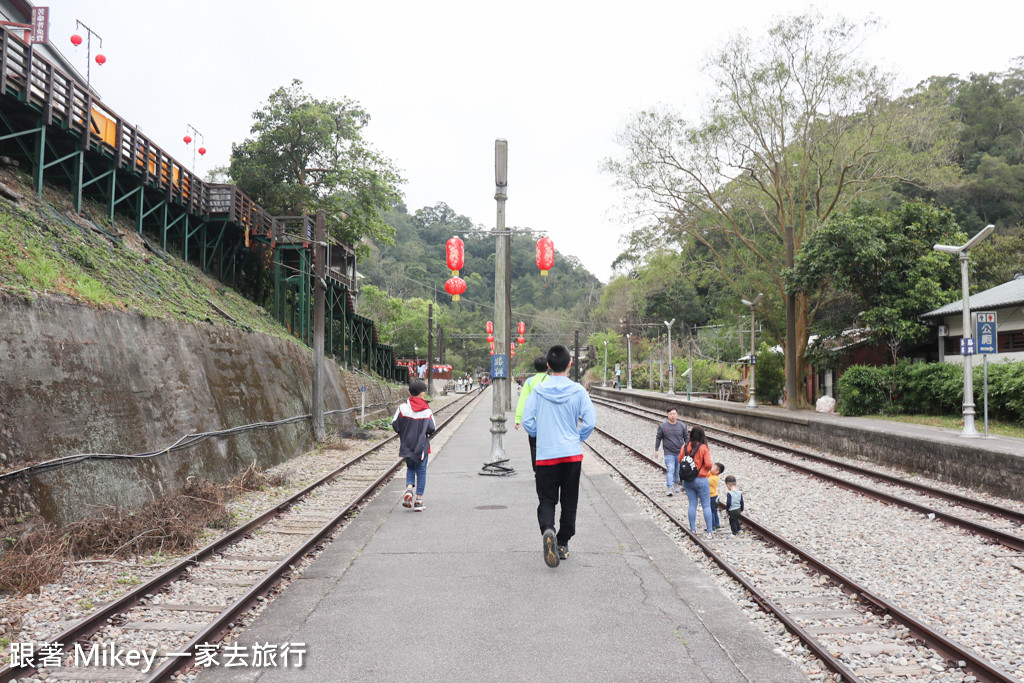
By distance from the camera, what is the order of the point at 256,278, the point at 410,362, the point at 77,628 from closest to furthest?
the point at 77,628, the point at 256,278, the point at 410,362

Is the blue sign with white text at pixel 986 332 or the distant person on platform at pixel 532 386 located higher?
the blue sign with white text at pixel 986 332

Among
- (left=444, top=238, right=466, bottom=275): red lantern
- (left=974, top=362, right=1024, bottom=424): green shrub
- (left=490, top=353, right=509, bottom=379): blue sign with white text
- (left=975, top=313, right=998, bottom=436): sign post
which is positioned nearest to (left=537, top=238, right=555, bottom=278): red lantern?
(left=444, top=238, right=466, bottom=275): red lantern

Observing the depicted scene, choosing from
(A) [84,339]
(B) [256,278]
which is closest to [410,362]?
(B) [256,278]

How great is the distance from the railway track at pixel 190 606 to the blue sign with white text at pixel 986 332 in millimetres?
13511

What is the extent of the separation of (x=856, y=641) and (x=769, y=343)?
144 feet

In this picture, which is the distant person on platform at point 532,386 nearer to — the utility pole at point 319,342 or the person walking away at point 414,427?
the person walking away at point 414,427

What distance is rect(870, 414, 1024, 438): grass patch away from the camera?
17325 millimetres

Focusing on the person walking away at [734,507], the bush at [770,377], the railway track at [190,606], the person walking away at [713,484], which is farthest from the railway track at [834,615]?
the bush at [770,377]

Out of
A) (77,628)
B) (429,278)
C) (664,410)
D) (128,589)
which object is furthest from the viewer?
(429,278)

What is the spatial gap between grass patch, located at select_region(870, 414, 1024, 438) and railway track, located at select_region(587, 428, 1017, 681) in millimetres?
11924

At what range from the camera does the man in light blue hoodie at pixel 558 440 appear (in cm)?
651

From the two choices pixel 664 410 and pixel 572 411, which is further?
pixel 664 410

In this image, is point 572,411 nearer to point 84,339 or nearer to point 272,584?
point 272,584

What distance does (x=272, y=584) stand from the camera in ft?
20.9
